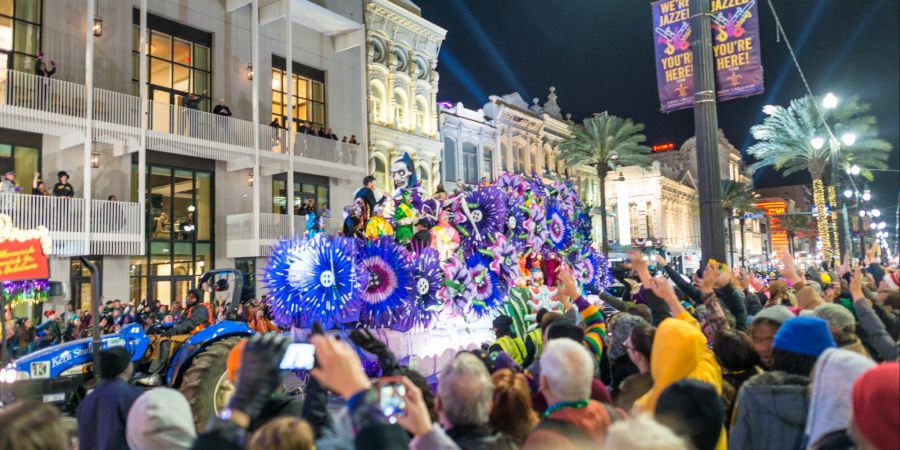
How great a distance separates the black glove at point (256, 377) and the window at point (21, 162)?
17954mm

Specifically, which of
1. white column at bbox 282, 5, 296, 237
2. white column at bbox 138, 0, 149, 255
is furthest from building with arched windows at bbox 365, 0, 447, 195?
white column at bbox 138, 0, 149, 255

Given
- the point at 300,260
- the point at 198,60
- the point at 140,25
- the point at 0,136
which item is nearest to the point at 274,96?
the point at 198,60

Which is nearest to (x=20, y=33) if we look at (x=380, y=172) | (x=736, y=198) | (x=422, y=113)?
(x=380, y=172)

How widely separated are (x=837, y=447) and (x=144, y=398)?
314 centimetres

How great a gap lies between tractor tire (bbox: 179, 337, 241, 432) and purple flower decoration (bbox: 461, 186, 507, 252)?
3949 mm

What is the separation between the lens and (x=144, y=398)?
310 cm

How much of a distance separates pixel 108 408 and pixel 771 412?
13.4 ft

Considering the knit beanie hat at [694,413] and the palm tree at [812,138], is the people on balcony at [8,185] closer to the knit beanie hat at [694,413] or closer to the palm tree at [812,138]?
the knit beanie hat at [694,413]

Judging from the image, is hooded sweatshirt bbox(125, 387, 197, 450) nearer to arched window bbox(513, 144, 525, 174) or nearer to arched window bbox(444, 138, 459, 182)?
arched window bbox(444, 138, 459, 182)

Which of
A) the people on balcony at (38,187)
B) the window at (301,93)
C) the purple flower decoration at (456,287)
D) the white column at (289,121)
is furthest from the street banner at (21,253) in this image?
the window at (301,93)

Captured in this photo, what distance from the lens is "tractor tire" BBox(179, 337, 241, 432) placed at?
7.22 m

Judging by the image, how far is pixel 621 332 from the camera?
5.11 m

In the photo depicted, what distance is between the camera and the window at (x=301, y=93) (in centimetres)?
2545

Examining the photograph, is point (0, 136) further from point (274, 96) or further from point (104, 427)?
point (104, 427)
